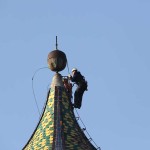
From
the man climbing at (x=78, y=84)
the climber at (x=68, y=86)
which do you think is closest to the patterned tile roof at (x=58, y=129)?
the climber at (x=68, y=86)

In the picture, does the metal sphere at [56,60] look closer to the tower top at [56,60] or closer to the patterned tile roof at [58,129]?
the tower top at [56,60]

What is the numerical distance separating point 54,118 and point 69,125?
36 centimetres

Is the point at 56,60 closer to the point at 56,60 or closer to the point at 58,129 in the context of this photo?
the point at 56,60

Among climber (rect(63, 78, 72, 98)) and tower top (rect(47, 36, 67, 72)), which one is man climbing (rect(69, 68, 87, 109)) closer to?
climber (rect(63, 78, 72, 98))

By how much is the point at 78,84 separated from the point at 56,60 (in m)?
0.74

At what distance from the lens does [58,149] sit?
24781mm

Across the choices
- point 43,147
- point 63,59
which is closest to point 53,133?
point 43,147

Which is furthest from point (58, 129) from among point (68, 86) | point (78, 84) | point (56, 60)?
point (56, 60)

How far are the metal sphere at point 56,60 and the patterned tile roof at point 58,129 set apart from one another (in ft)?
1.66

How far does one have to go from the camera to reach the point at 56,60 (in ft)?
87.9

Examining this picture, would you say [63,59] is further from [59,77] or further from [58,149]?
[58,149]

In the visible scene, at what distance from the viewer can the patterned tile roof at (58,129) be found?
25.1 metres

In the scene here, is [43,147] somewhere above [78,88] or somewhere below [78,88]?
below

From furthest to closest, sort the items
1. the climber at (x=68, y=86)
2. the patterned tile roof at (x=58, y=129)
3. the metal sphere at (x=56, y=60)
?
1. the metal sphere at (x=56, y=60)
2. the climber at (x=68, y=86)
3. the patterned tile roof at (x=58, y=129)
